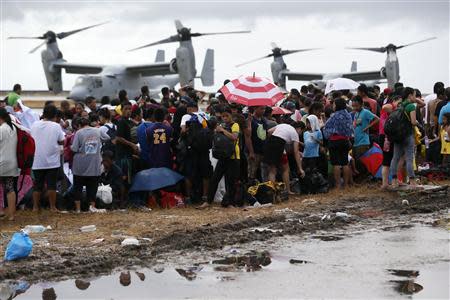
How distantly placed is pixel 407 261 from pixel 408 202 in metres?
4.66

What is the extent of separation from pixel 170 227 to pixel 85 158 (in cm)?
240

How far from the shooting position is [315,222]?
12.5 m

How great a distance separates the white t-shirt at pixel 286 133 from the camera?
597 inches

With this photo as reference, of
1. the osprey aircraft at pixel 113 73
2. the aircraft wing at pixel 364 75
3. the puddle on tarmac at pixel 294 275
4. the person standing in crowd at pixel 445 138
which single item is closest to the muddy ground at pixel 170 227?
the puddle on tarmac at pixel 294 275

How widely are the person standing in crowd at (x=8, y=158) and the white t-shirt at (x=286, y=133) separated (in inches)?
177

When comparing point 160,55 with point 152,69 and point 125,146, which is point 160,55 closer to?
point 152,69

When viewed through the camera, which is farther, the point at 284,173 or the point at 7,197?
the point at 284,173

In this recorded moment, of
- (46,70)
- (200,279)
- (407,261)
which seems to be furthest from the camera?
(46,70)

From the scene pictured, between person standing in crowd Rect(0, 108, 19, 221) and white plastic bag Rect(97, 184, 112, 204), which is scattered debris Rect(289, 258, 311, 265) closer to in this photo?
person standing in crowd Rect(0, 108, 19, 221)

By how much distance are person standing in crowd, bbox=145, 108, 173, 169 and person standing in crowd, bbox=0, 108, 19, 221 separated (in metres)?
2.53

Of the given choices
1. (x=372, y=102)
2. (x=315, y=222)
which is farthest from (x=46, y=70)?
(x=315, y=222)

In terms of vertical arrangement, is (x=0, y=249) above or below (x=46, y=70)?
below

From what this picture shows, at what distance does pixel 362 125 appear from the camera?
53.3 feet

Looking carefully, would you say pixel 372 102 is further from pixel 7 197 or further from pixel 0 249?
pixel 0 249
